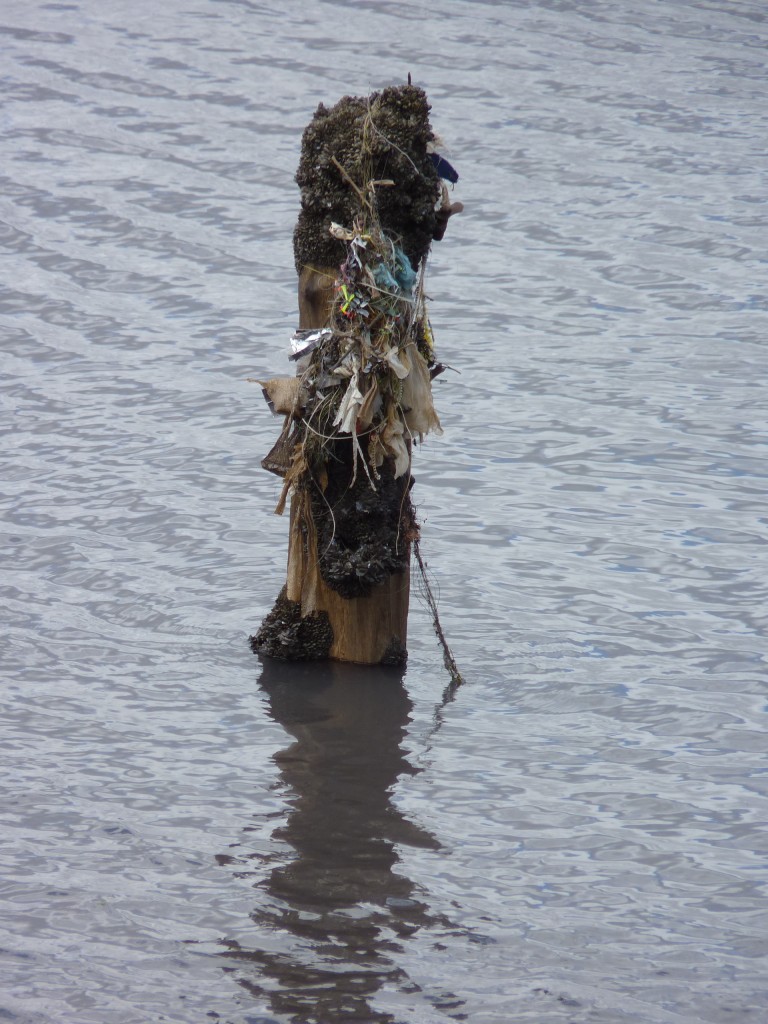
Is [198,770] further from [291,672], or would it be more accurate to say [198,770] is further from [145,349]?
[145,349]

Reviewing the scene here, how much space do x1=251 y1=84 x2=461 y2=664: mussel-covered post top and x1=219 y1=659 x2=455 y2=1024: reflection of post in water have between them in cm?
38

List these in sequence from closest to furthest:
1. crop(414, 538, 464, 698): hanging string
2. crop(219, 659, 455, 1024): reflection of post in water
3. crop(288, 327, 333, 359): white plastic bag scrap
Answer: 1. crop(219, 659, 455, 1024): reflection of post in water
2. crop(288, 327, 333, 359): white plastic bag scrap
3. crop(414, 538, 464, 698): hanging string

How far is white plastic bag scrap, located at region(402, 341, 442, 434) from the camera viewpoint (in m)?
6.35

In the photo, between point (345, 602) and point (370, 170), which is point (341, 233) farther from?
point (345, 602)

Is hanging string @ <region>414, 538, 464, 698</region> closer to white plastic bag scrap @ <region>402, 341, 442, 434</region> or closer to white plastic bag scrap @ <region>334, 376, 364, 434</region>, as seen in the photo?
white plastic bag scrap @ <region>402, 341, 442, 434</region>

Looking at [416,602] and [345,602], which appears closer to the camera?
[345,602]

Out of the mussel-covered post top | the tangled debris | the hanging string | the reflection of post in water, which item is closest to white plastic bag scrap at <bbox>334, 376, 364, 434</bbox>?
the mussel-covered post top

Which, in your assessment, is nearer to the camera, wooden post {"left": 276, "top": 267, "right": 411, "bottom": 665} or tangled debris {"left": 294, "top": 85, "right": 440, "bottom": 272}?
tangled debris {"left": 294, "top": 85, "right": 440, "bottom": 272}

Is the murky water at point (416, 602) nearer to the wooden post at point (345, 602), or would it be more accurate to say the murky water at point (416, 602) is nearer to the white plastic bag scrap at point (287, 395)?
the wooden post at point (345, 602)

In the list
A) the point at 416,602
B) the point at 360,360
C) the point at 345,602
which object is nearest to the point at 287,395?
the point at 360,360

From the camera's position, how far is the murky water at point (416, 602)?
4785mm

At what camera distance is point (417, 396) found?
6375mm

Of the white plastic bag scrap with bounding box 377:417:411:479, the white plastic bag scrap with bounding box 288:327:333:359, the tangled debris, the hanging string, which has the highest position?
the tangled debris

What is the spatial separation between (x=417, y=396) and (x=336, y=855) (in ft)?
6.93
